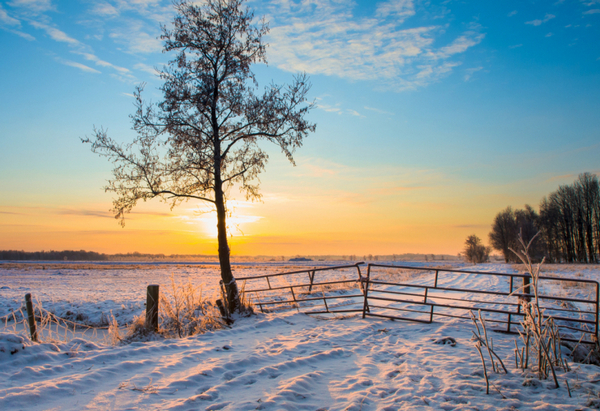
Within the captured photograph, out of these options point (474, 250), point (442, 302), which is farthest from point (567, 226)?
point (442, 302)

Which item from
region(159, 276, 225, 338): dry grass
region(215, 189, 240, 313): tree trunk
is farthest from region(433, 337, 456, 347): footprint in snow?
region(215, 189, 240, 313): tree trunk

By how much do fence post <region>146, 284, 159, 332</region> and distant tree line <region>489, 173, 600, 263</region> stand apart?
66721mm

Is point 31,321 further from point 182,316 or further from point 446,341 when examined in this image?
point 446,341

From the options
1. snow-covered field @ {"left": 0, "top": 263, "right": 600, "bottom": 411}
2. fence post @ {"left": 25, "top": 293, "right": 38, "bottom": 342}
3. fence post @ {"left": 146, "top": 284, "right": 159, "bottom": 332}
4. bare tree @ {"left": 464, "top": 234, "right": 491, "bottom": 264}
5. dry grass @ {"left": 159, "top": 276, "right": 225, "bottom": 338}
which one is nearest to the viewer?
snow-covered field @ {"left": 0, "top": 263, "right": 600, "bottom": 411}

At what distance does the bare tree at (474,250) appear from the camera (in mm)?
84500

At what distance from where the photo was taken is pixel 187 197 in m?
12.1

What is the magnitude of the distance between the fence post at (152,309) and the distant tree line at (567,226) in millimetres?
66721

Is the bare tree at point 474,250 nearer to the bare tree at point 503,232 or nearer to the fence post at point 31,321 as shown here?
the bare tree at point 503,232

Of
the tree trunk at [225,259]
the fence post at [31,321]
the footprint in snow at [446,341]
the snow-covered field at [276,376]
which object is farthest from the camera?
the tree trunk at [225,259]

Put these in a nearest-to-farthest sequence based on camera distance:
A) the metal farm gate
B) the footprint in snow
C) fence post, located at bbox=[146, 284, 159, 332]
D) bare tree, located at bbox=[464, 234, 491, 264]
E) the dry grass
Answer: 1. the footprint in snow
2. the metal farm gate
3. fence post, located at bbox=[146, 284, 159, 332]
4. the dry grass
5. bare tree, located at bbox=[464, 234, 491, 264]

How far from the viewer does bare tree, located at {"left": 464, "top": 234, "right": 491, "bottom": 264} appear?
84500mm

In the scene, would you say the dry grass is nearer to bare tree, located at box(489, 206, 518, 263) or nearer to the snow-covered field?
the snow-covered field

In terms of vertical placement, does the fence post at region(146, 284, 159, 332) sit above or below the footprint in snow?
above

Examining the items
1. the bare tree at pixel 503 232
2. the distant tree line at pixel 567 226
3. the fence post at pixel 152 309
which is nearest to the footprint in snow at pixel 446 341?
the fence post at pixel 152 309
